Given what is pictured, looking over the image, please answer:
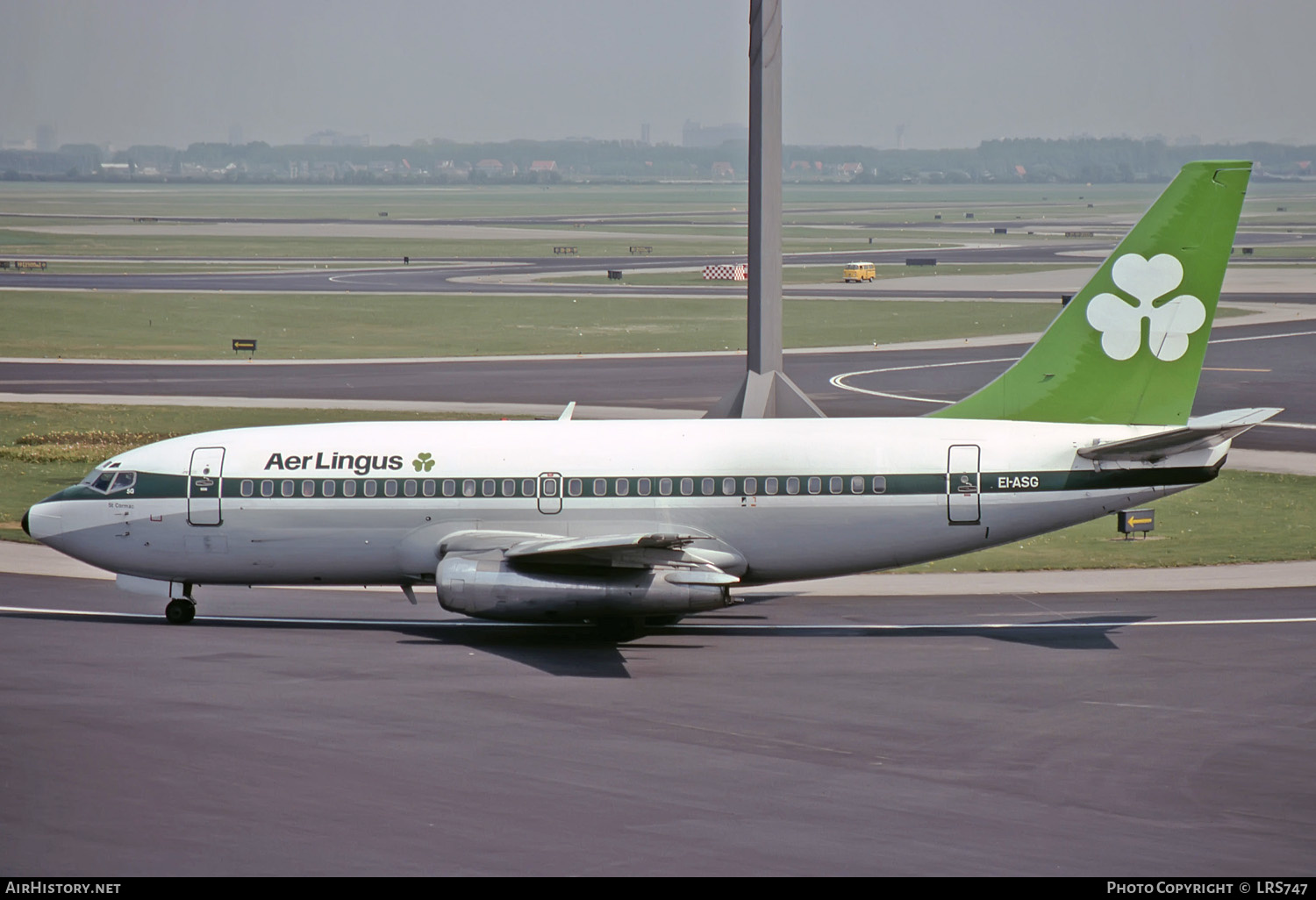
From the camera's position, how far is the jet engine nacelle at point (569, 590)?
29188 mm

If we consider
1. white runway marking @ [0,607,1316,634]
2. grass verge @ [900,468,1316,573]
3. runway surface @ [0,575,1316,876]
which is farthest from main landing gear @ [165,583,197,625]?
grass verge @ [900,468,1316,573]

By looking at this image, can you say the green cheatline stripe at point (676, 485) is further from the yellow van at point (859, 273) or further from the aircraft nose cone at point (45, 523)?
the yellow van at point (859, 273)

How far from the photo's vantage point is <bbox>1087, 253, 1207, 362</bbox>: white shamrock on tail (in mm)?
30859

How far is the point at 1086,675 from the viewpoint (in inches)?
1089

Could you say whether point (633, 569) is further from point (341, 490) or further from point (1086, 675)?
point (1086, 675)

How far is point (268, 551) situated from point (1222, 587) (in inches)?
785

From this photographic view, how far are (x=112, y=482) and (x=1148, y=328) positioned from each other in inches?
801

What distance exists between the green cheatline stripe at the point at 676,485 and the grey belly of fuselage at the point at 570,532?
0.20 m

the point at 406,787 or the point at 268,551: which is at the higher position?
the point at 268,551

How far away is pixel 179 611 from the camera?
32094 mm

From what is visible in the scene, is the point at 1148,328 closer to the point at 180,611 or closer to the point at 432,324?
the point at 180,611

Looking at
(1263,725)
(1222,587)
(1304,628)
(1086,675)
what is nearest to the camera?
(1263,725)

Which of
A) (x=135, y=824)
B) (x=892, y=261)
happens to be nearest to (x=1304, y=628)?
(x=135, y=824)
